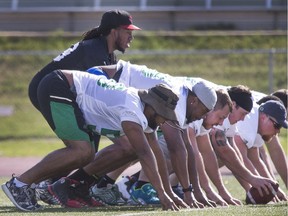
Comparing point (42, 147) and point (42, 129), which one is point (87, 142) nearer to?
point (42, 147)

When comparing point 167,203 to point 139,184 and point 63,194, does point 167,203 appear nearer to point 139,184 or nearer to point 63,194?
point 63,194

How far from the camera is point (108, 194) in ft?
36.8

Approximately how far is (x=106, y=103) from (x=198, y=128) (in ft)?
4.33

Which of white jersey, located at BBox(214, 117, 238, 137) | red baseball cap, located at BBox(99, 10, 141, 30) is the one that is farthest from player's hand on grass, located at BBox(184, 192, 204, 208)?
red baseball cap, located at BBox(99, 10, 141, 30)

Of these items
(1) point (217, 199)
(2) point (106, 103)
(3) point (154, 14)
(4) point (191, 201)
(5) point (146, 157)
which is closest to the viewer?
(5) point (146, 157)

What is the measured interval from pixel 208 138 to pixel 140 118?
166 centimetres

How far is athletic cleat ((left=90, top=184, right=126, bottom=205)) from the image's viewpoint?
11.1 m

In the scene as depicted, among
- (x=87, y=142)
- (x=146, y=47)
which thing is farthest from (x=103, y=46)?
(x=146, y=47)

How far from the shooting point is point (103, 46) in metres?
11.4

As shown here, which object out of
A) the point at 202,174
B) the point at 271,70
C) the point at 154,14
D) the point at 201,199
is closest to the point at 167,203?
the point at 201,199

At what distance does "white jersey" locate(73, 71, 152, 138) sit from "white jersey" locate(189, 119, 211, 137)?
0.80 metres

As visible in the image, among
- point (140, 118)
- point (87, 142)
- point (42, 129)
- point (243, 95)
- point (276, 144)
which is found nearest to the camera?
point (140, 118)

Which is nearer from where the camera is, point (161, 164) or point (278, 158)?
point (161, 164)

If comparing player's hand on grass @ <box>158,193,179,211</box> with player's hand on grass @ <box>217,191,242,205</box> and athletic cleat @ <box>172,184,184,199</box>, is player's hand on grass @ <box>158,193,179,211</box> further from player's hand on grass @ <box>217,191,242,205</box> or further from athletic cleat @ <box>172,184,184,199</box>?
athletic cleat @ <box>172,184,184,199</box>
